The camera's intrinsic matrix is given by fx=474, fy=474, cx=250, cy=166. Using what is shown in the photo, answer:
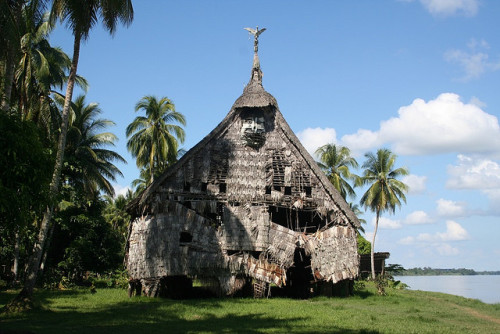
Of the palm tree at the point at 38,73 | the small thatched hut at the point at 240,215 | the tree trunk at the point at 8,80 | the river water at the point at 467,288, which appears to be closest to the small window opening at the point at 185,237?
the small thatched hut at the point at 240,215

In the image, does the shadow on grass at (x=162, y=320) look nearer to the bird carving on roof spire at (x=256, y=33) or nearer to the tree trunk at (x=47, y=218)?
the tree trunk at (x=47, y=218)

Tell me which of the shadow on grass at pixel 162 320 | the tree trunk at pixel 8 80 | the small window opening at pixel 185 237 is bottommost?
the shadow on grass at pixel 162 320

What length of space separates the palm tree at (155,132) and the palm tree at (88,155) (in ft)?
9.59

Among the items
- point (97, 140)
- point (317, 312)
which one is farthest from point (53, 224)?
point (317, 312)

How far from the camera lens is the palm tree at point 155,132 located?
33338 mm

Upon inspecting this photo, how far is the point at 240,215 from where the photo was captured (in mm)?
21078

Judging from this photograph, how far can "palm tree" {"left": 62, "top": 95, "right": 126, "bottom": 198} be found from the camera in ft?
92.2

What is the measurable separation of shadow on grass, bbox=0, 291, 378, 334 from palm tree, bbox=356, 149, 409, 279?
25301 millimetres

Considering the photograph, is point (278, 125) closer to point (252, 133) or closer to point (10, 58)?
point (252, 133)

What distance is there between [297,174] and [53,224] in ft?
46.5

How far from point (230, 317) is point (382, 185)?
93.9ft

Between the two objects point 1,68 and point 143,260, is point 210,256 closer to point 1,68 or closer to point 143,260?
point 143,260

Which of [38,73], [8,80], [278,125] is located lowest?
[8,80]

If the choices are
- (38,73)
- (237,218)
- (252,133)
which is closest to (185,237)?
(237,218)
